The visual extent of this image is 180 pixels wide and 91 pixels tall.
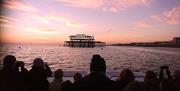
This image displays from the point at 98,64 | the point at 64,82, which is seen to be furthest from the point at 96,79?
the point at 64,82

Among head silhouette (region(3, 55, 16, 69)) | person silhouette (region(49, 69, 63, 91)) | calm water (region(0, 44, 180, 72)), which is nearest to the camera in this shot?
head silhouette (region(3, 55, 16, 69))

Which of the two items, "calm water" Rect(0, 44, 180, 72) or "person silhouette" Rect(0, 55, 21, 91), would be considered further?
"calm water" Rect(0, 44, 180, 72)

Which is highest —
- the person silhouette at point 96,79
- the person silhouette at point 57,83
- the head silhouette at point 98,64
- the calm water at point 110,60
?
the head silhouette at point 98,64

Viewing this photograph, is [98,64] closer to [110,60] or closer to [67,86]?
[67,86]

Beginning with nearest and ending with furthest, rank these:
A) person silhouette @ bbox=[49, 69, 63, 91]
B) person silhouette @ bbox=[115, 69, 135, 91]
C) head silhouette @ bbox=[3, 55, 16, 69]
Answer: person silhouette @ bbox=[115, 69, 135, 91] → head silhouette @ bbox=[3, 55, 16, 69] → person silhouette @ bbox=[49, 69, 63, 91]

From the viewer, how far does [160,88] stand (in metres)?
2.59

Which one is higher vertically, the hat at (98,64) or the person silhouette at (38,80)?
the hat at (98,64)

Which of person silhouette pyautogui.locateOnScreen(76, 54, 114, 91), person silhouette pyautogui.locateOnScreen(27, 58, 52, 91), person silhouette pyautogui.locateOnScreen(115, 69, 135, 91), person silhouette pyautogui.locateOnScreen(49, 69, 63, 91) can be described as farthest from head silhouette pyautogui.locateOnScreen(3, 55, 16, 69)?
person silhouette pyautogui.locateOnScreen(115, 69, 135, 91)

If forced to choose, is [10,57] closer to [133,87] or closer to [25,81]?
[25,81]

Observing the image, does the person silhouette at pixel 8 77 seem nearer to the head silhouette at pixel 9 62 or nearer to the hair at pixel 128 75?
the head silhouette at pixel 9 62

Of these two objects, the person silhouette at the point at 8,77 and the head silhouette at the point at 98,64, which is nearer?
the head silhouette at the point at 98,64

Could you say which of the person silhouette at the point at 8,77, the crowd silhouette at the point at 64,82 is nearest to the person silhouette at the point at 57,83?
the crowd silhouette at the point at 64,82

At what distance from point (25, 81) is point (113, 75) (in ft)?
7.45

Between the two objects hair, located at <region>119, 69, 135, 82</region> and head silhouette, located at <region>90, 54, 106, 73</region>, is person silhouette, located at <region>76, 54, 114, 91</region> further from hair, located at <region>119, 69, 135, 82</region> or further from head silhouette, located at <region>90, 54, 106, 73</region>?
hair, located at <region>119, 69, 135, 82</region>
